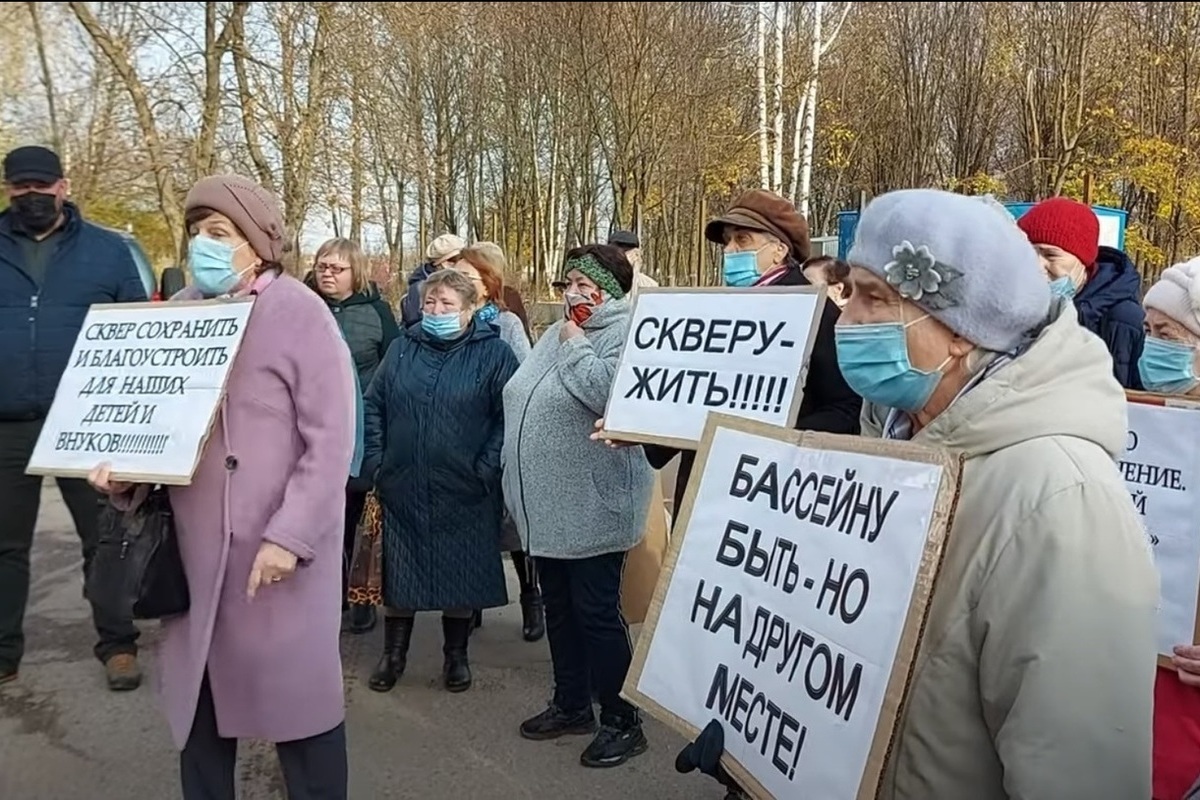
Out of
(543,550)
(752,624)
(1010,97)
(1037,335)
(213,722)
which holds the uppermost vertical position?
(1010,97)

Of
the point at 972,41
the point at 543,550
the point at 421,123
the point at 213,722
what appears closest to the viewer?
the point at 213,722

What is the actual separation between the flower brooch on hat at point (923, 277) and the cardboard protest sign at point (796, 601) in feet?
0.79

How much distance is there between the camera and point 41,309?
14.4ft

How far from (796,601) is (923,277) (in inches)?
23.3

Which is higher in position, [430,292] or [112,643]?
[430,292]

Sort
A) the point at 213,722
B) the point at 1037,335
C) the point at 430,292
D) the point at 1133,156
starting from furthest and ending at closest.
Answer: the point at 1133,156 < the point at 430,292 < the point at 213,722 < the point at 1037,335

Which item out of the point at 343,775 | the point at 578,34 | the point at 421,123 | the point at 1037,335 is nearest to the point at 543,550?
the point at 343,775

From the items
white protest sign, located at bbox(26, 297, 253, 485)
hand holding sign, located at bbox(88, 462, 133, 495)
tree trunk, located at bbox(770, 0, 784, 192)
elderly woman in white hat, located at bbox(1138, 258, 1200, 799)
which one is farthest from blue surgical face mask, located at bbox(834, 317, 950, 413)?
tree trunk, located at bbox(770, 0, 784, 192)

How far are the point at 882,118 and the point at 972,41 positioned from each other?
3723mm

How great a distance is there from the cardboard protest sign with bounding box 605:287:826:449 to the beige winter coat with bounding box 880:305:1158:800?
1.12 m

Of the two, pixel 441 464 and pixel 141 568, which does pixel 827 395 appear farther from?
pixel 441 464

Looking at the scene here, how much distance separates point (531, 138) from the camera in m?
28.3

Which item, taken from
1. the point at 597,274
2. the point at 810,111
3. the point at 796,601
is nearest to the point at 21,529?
the point at 597,274

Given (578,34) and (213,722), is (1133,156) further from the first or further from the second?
(213,722)
